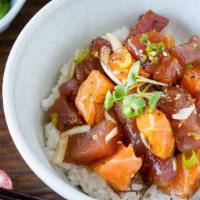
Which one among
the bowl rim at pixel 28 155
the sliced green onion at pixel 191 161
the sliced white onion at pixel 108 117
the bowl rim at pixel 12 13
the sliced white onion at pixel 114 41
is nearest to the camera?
the bowl rim at pixel 28 155

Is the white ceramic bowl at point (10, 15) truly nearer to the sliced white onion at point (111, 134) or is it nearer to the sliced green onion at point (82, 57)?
the sliced green onion at point (82, 57)

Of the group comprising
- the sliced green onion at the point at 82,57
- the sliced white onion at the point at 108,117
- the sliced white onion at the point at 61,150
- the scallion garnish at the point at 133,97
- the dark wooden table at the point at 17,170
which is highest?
the sliced green onion at the point at 82,57

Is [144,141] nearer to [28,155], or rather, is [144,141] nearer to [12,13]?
[28,155]

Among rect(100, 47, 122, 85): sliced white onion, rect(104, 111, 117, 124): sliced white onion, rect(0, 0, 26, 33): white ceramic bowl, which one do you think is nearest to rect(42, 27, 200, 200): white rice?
Answer: rect(104, 111, 117, 124): sliced white onion

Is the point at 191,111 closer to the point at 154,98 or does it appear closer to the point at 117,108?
the point at 154,98

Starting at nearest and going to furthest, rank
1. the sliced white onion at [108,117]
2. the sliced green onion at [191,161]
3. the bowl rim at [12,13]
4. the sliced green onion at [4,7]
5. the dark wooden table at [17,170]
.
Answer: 1. the sliced green onion at [191,161]
2. the sliced white onion at [108,117]
3. the dark wooden table at [17,170]
4. the bowl rim at [12,13]
5. the sliced green onion at [4,7]

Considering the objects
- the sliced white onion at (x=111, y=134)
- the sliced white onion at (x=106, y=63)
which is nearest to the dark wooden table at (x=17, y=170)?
the sliced white onion at (x=111, y=134)

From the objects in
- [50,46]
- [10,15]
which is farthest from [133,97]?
[10,15]

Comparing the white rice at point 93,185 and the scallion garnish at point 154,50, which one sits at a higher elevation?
the scallion garnish at point 154,50
